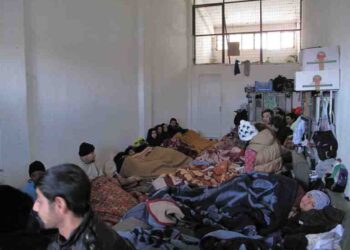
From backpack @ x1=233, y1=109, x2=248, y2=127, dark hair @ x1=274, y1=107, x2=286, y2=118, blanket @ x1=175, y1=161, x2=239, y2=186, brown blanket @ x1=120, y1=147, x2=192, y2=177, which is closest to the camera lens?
blanket @ x1=175, y1=161, x2=239, y2=186

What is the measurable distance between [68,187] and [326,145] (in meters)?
2.89

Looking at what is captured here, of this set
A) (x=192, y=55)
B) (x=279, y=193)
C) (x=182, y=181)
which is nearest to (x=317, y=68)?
(x=279, y=193)

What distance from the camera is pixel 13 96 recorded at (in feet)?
12.7

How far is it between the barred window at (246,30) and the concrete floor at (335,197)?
18.0 feet

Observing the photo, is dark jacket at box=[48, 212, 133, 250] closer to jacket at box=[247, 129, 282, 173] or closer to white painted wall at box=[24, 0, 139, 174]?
jacket at box=[247, 129, 282, 173]

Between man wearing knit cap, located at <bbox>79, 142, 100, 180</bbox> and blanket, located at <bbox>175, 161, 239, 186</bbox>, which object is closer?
blanket, located at <bbox>175, 161, 239, 186</bbox>

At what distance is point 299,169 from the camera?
11.6ft

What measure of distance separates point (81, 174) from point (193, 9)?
28.7 feet

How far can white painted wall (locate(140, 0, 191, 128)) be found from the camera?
7086mm

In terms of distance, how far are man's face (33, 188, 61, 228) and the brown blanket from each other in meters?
3.63

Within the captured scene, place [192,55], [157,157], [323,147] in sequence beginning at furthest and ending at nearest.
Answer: [192,55], [157,157], [323,147]

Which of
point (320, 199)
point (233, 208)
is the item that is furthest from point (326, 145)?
point (233, 208)

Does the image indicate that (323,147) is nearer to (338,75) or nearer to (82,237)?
(338,75)

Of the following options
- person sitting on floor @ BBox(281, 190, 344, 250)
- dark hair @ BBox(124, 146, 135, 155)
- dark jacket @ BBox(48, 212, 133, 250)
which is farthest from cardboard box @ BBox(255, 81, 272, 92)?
dark jacket @ BBox(48, 212, 133, 250)
